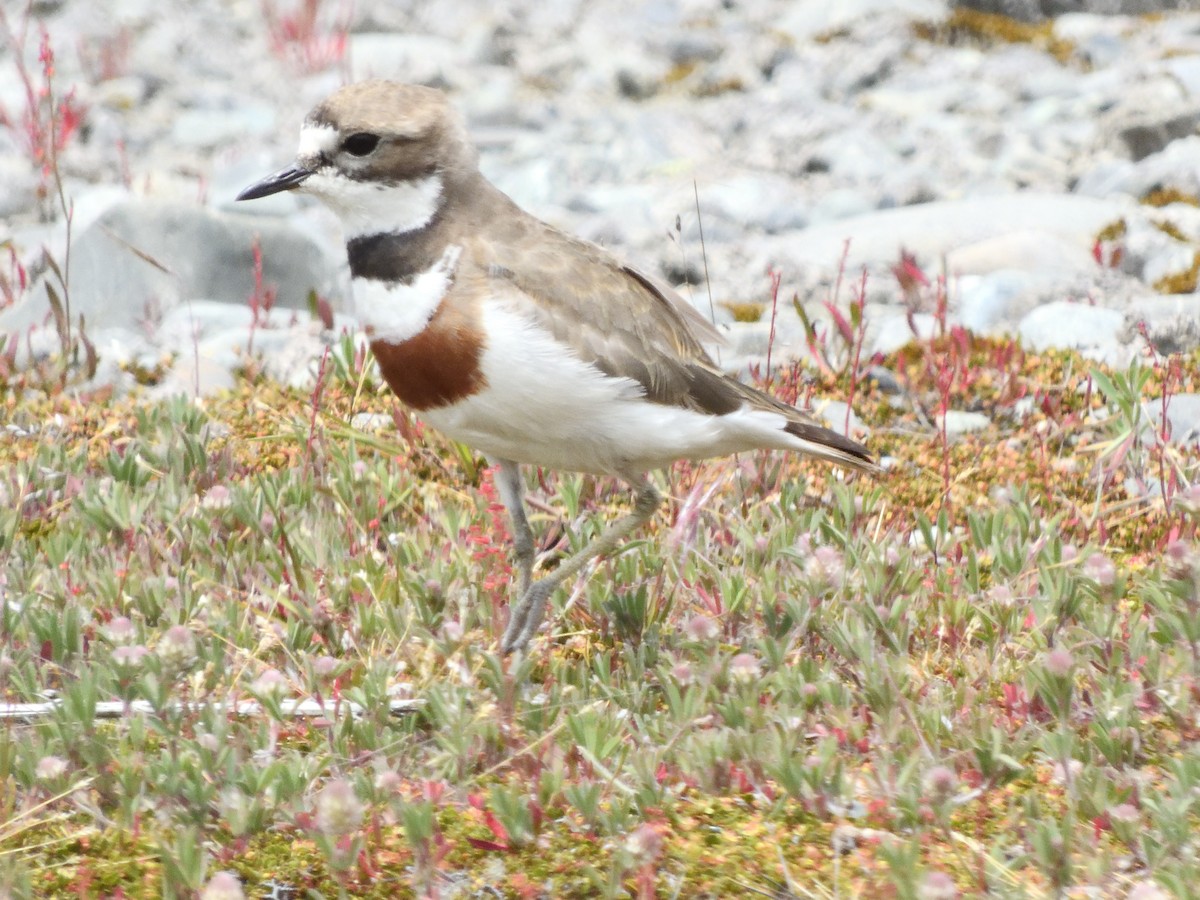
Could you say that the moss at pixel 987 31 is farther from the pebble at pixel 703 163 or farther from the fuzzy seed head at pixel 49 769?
the fuzzy seed head at pixel 49 769

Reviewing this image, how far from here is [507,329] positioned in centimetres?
396

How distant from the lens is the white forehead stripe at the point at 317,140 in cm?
425

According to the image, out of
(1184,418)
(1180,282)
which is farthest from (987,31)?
(1184,418)

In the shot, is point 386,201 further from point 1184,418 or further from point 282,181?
point 1184,418

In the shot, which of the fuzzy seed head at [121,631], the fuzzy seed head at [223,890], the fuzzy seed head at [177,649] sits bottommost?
the fuzzy seed head at [223,890]

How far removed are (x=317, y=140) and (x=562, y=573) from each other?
1356 mm

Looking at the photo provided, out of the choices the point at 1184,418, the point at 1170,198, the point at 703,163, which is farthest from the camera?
the point at 703,163

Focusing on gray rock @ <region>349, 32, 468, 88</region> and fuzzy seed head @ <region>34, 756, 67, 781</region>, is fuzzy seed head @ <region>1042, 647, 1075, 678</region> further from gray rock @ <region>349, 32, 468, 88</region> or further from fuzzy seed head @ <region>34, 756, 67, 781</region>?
gray rock @ <region>349, 32, 468, 88</region>

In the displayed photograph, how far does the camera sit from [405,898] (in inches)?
123

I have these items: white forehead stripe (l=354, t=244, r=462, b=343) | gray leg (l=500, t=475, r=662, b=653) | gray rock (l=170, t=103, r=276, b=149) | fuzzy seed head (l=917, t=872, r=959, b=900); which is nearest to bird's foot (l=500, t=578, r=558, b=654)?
gray leg (l=500, t=475, r=662, b=653)

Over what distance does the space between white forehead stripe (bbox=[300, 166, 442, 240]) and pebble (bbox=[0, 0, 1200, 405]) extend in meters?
0.89

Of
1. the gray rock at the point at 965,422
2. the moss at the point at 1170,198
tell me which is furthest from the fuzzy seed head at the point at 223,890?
the moss at the point at 1170,198

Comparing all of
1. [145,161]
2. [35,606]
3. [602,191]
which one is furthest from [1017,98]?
[35,606]

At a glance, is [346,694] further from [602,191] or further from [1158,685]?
[602,191]
